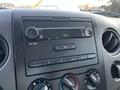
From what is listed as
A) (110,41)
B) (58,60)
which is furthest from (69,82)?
(110,41)

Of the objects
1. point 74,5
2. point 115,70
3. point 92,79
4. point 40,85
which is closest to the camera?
point 40,85

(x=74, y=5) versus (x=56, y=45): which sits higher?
(x=74, y=5)

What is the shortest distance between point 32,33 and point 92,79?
39 cm

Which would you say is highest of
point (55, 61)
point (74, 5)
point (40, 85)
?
point (74, 5)

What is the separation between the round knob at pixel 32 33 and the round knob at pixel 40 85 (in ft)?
0.65

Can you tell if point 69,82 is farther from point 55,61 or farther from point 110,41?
point 110,41

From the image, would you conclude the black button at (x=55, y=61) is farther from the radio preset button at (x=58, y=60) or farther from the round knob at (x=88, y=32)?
the round knob at (x=88, y=32)

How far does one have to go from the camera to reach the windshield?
1.96m

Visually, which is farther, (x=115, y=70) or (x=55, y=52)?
(x=115, y=70)

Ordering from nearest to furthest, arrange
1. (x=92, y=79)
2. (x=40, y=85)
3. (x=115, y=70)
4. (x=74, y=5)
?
(x=40, y=85)
(x=92, y=79)
(x=115, y=70)
(x=74, y=5)

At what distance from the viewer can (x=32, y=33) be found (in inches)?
58.3

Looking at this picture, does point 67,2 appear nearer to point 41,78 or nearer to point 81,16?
point 81,16

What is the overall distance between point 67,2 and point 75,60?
98 cm

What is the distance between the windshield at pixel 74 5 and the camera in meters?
1.96
